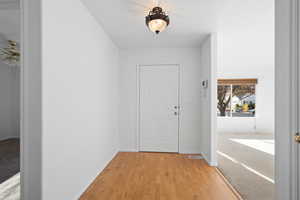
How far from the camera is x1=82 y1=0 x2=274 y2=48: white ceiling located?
2.21 metres

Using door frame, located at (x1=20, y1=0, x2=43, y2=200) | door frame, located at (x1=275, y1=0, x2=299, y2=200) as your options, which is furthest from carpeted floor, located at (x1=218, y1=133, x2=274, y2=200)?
door frame, located at (x1=20, y1=0, x2=43, y2=200)

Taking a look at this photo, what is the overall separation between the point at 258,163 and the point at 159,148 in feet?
6.78

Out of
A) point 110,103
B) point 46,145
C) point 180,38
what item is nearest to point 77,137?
point 46,145

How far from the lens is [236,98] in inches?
269

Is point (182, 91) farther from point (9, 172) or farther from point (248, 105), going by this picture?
point (248, 105)

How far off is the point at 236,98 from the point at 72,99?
6667mm

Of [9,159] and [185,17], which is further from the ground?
[185,17]

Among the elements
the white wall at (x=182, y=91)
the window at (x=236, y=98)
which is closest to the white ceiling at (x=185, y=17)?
the white wall at (x=182, y=91)

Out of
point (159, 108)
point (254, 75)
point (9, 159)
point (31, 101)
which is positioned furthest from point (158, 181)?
point (254, 75)

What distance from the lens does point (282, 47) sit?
1179 mm

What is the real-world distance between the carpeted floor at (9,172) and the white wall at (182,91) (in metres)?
2.08

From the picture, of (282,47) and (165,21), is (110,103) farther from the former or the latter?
(282,47)

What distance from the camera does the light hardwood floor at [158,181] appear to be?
2127 millimetres

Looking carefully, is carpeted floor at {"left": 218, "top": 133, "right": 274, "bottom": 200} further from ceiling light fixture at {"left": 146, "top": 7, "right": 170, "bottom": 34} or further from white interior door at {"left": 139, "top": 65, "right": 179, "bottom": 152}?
ceiling light fixture at {"left": 146, "top": 7, "right": 170, "bottom": 34}
